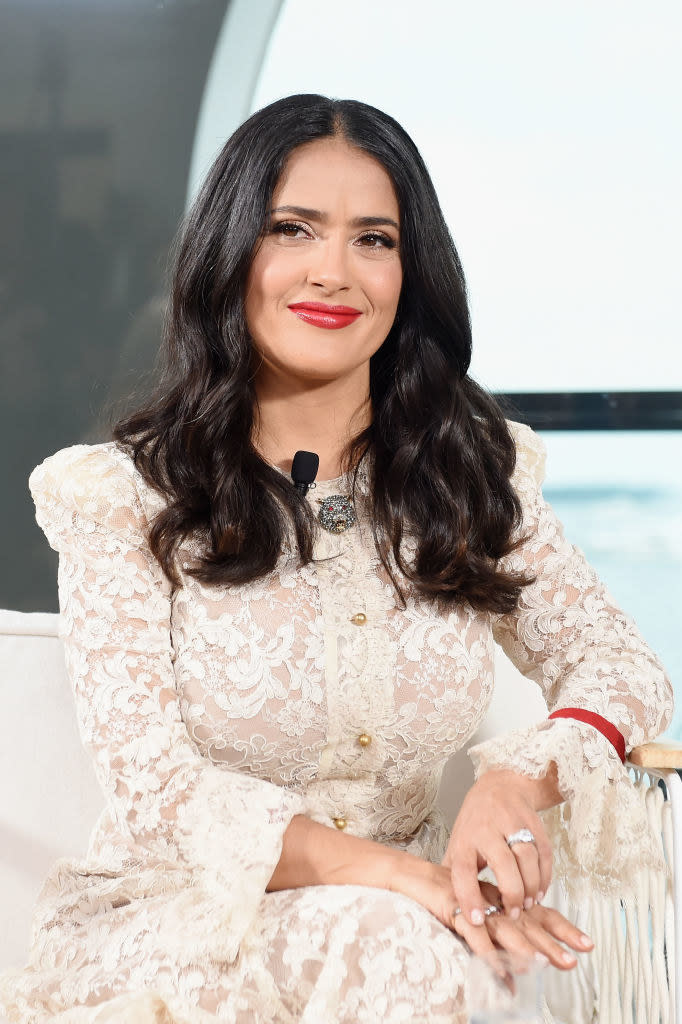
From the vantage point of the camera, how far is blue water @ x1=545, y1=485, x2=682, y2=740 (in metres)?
3.79

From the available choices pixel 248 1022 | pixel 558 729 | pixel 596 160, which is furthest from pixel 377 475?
pixel 596 160

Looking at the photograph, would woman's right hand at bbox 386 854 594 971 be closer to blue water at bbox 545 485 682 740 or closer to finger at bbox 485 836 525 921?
finger at bbox 485 836 525 921

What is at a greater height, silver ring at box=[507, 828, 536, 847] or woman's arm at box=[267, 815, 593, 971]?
silver ring at box=[507, 828, 536, 847]

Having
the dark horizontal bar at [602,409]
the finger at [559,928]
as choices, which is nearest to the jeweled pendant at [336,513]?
the finger at [559,928]

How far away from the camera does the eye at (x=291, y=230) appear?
1682 mm

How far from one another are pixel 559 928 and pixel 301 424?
2.77ft

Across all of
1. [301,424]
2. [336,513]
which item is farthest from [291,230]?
[336,513]

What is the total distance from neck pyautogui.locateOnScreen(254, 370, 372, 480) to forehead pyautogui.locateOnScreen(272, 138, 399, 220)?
0.90ft

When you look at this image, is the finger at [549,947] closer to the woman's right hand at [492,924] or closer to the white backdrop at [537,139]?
the woman's right hand at [492,924]

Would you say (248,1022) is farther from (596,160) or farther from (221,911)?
(596,160)

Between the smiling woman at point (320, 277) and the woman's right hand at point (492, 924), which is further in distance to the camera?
the smiling woman at point (320, 277)

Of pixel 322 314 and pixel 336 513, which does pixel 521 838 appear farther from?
pixel 322 314

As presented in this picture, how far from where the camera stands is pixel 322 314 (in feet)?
5.45

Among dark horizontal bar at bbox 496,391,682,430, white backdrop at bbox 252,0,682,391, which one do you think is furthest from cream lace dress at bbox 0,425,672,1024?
white backdrop at bbox 252,0,682,391
